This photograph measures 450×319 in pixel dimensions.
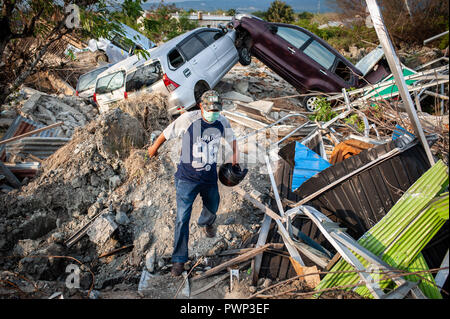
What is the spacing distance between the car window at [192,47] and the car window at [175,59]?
15cm

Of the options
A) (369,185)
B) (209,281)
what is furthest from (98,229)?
(369,185)

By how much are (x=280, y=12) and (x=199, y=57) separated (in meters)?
15.6

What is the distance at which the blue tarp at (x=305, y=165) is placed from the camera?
3.66m

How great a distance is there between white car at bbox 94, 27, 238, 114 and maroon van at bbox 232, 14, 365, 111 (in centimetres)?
86

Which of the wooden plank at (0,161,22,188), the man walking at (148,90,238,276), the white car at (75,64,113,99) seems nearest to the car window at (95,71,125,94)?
the white car at (75,64,113,99)

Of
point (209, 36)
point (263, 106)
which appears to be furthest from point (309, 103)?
point (209, 36)

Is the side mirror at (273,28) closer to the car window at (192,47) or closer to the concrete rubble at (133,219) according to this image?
the car window at (192,47)

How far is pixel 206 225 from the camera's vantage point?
3580mm

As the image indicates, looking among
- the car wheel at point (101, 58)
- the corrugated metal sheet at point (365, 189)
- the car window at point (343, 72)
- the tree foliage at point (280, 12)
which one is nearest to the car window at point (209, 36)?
the car window at point (343, 72)

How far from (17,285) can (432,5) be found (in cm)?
1134

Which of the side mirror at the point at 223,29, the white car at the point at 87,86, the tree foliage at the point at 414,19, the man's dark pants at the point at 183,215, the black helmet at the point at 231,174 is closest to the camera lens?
the man's dark pants at the point at 183,215

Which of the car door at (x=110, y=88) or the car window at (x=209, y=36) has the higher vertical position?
the car window at (x=209, y=36)

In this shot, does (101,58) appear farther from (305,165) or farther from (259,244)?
(259,244)
